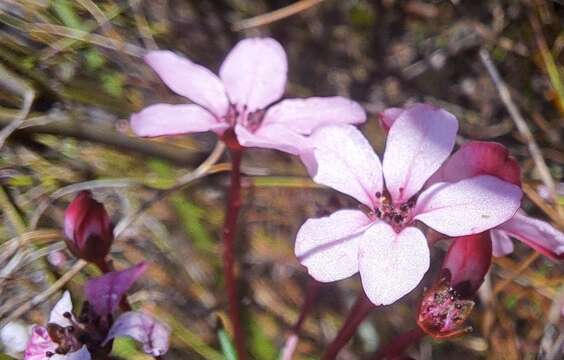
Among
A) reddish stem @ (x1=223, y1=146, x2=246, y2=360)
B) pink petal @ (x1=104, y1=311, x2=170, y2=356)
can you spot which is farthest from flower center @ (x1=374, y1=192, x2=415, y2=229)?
pink petal @ (x1=104, y1=311, x2=170, y2=356)

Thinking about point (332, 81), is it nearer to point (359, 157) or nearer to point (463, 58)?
point (463, 58)

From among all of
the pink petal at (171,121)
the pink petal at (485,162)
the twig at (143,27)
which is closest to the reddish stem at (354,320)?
the pink petal at (485,162)

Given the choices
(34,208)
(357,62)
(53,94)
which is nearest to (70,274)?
(34,208)

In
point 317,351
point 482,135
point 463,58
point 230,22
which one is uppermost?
point 230,22

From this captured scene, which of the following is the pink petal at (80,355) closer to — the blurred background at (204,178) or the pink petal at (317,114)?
the blurred background at (204,178)

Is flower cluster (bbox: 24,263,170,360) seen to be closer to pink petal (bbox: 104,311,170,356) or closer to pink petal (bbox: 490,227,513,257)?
pink petal (bbox: 104,311,170,356)
